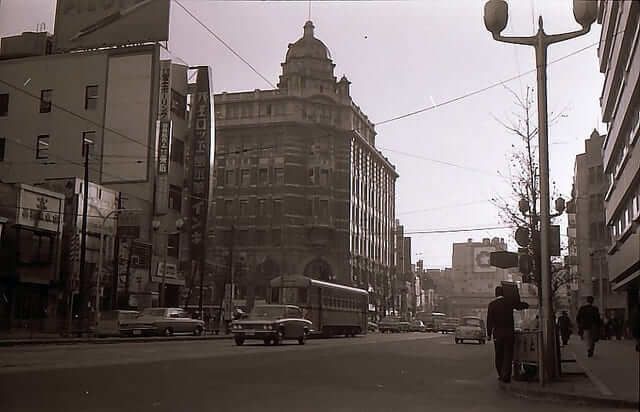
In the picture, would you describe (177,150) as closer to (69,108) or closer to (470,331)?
(470,331)

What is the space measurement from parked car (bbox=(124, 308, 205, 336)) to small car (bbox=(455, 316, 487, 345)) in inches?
541

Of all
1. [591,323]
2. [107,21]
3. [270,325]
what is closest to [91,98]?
[107,21]

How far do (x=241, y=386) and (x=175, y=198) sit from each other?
3582 cm

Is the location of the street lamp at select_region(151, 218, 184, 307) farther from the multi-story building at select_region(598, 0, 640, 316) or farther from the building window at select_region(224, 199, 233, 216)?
the multi-story building at select_region(598, 0, 640, 316)

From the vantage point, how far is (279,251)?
3309 centimetres

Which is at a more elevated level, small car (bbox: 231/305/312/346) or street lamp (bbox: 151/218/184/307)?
street lamp (bbox: 151/218/184/307)

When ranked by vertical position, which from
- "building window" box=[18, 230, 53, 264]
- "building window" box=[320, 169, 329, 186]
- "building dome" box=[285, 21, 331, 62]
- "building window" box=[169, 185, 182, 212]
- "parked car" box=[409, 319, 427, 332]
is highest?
"building window" box=[169, 185, 182, 212]

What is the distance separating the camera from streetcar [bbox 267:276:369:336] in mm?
33219

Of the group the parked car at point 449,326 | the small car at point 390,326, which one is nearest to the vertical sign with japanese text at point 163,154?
the small car at point 390,326

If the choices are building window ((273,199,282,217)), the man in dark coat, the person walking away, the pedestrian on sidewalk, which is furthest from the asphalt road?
building window ((273,199,282,217))

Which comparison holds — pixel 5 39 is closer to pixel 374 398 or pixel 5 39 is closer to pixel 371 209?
pixel 374 398

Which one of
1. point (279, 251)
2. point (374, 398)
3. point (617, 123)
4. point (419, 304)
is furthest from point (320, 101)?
point (419, 304)

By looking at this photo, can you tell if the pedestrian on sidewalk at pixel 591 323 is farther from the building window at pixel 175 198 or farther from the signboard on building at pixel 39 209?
the building window at pixel 175 198

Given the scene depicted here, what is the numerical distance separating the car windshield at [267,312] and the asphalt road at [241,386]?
10581 mm
